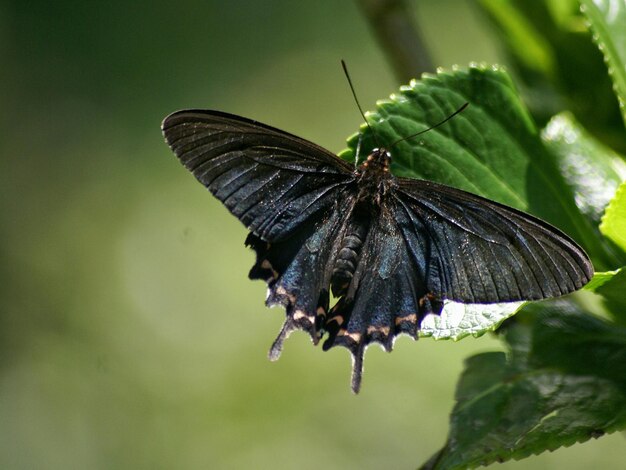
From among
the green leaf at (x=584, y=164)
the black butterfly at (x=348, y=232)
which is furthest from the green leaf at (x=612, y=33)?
the black butterfly at (x=348, y=232)

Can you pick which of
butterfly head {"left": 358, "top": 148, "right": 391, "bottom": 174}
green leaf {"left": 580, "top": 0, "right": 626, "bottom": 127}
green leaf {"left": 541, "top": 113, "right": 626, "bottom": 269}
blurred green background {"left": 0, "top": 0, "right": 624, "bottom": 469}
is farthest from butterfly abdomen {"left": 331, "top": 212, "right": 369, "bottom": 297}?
blurred green background {"left": 0, "top": 0, "right": 624, "bottom": 469}

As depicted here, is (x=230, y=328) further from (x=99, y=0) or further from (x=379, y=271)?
(x=99, y=0)

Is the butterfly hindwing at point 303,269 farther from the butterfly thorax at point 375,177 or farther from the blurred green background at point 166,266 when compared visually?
the blurred green background at point 166,266

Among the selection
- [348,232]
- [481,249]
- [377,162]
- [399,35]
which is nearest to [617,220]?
[481,249]

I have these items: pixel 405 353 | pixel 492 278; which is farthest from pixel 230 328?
pixel 492 278

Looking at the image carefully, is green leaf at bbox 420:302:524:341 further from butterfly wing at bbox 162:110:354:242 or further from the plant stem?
the plant stem

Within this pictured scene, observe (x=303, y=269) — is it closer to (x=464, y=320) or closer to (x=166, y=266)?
(x=464, y=320)
